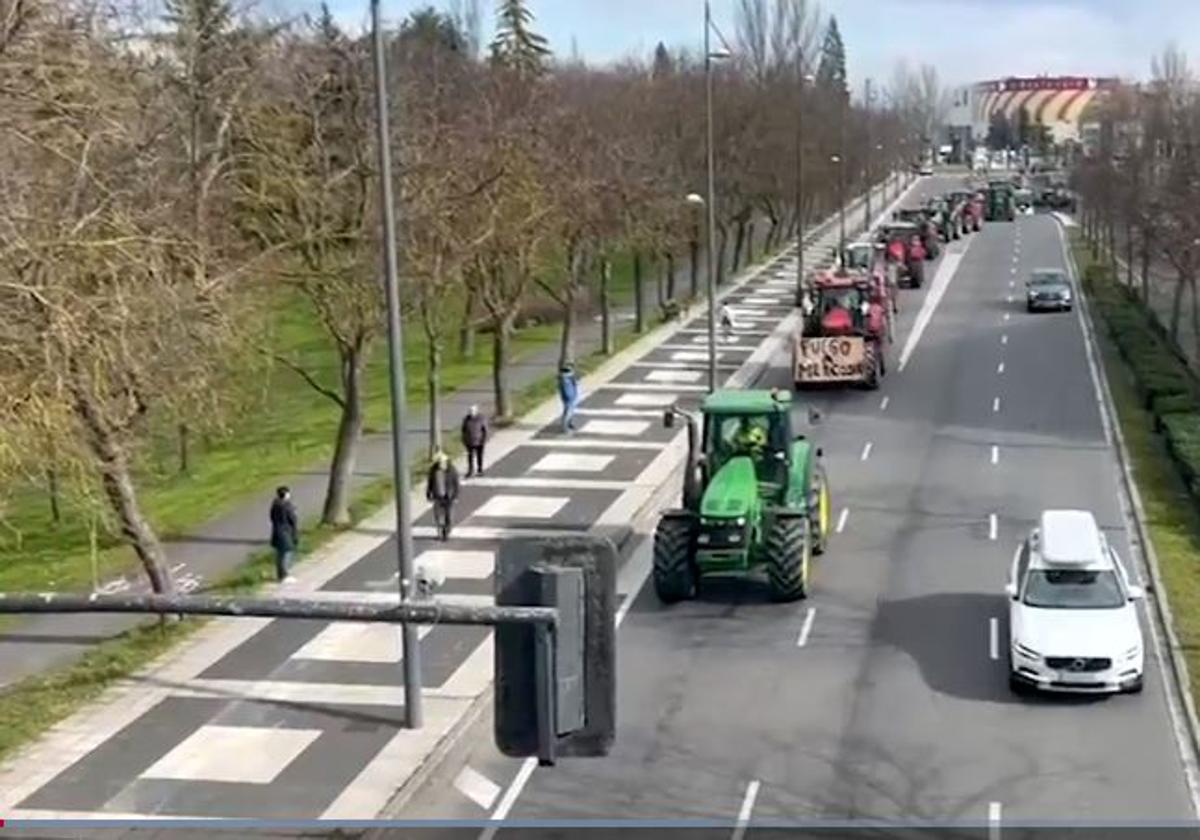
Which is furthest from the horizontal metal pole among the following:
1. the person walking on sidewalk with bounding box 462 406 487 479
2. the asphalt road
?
the person walking on sidewalk with bounding box 462 406 487 479

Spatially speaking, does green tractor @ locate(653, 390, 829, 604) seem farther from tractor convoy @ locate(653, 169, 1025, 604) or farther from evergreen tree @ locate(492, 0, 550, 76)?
evergreen tree @ locate(492, 0, 550, 76)

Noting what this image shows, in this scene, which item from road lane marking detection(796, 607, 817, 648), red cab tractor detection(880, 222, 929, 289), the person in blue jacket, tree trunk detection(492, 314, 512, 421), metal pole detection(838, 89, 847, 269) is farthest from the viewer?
metal pole detection(838, 89, 847, 269)

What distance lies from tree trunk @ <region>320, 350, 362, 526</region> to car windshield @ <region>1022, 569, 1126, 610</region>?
1223 cm

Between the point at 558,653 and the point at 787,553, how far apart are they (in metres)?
16.3

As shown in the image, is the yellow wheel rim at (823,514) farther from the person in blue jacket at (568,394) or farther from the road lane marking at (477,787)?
the person in blue jacket at (568,394)

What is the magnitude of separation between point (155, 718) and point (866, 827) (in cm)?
779

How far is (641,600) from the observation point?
23625mm

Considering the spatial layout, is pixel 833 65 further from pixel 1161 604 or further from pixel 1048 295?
pixel 1161 604

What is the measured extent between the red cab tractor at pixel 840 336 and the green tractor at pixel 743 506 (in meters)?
16.3

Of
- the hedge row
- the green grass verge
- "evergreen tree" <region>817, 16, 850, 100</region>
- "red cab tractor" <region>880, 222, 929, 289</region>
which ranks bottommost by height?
the green grass verge

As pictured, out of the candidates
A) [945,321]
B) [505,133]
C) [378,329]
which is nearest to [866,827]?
[378,329]

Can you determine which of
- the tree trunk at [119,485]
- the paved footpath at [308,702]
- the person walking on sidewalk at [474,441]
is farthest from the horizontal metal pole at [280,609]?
the person walking on sidewalk at [474,441]

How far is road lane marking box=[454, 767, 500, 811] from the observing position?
1633 centimetres

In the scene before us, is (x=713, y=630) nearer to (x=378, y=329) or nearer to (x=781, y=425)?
(x=781, y=425)
